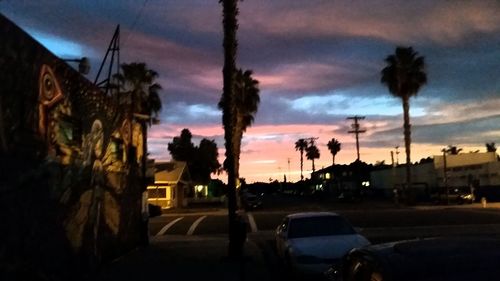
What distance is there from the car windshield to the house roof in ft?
148

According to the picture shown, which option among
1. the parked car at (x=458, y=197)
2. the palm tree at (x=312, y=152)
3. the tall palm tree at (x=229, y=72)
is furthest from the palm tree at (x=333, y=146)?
the tall palm tree at (x=229, y=72)

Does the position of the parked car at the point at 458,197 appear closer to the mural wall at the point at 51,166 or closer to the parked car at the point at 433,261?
the mural wall at the point at 51,166

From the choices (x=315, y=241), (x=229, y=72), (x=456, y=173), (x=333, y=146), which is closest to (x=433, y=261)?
(x=315, y=241)

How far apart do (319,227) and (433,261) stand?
33.2 feet

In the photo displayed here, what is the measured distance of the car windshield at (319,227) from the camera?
47.0 feet

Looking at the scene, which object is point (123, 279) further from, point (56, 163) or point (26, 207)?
point (26, 207)

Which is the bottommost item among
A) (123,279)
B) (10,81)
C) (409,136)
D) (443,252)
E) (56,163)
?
(123,279)

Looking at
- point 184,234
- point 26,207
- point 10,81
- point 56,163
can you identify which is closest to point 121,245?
point 56,163

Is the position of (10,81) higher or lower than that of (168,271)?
higher

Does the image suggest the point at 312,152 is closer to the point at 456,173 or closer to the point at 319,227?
the point at 456,173

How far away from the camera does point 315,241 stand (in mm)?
13570

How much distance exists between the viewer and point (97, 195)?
14648 mm

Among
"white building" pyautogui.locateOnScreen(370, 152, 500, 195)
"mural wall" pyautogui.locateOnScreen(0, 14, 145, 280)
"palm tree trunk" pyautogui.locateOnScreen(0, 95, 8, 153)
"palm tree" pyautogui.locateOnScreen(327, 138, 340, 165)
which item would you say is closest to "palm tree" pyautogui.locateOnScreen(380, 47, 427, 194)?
"white building" pyautogui.locateOnScreen(370, 152, 500, 195)

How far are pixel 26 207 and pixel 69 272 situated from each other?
105 inches
